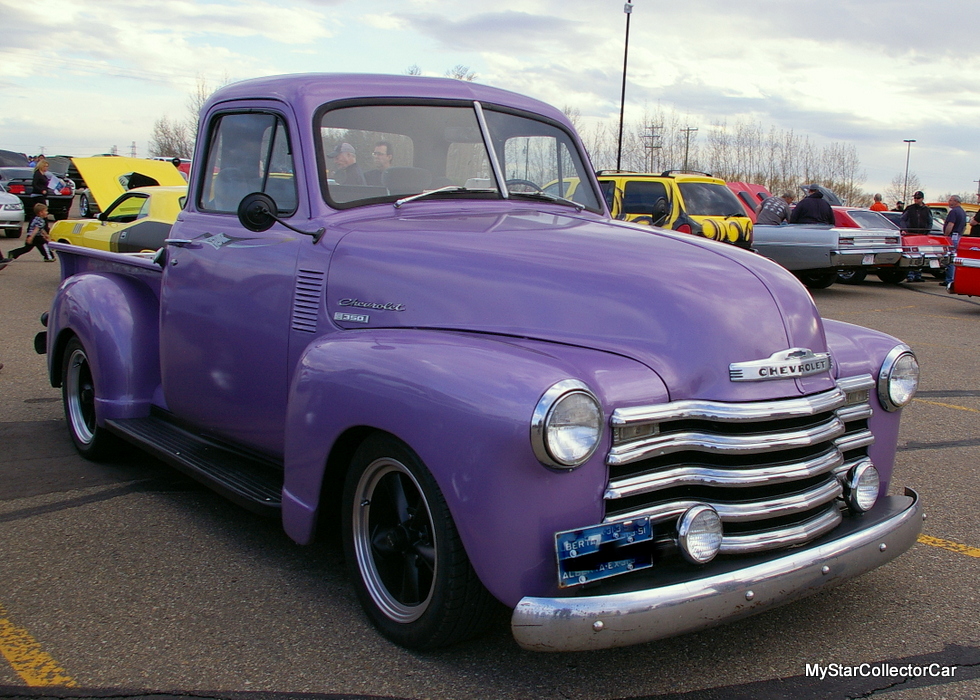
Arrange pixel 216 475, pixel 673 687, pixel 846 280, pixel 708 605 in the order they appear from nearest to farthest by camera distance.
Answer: pixel 708 605 → pixel 673 687 → pixel 216 475 → pixel 846 280

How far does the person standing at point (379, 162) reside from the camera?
3994 mm

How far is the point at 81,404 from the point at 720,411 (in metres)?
4.07

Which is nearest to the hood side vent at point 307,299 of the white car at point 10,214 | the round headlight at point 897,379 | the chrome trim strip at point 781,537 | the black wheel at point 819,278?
the chrome trim strip at point 781,537

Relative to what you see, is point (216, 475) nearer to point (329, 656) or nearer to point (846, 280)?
point (329, 656)

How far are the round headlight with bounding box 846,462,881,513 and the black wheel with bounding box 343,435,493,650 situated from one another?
4.27ft

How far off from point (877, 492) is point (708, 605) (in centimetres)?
102

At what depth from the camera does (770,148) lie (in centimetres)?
5103

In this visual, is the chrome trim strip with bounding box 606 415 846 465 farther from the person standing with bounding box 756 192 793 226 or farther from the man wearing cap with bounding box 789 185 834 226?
the person standing with bounding box 756 192 793 226

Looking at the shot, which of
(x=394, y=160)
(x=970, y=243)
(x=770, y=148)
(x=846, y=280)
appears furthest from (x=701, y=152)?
(x=394, y=160)

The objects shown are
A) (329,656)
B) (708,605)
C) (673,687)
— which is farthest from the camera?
(329,656)

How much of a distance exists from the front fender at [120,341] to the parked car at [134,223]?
5458 millimetres

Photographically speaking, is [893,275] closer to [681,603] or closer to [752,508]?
[752,508]

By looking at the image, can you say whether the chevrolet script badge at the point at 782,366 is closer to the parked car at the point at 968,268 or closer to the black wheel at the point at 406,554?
the black wheel at the point at 406,554

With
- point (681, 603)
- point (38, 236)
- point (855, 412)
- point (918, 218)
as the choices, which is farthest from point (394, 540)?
point (918, 218)
